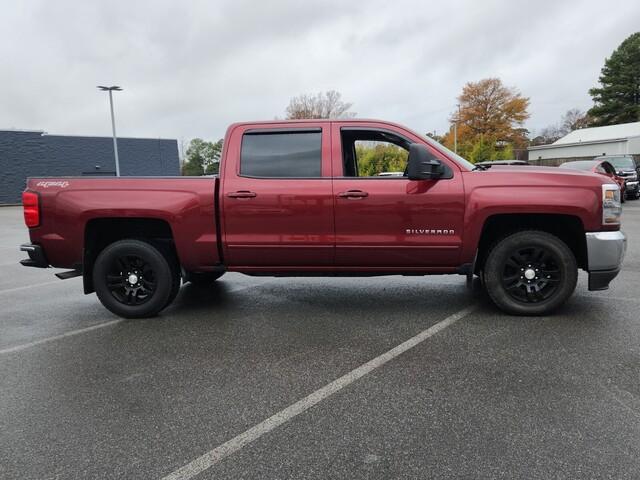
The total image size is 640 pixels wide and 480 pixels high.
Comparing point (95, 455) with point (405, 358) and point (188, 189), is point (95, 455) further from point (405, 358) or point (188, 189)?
point (188, 189)

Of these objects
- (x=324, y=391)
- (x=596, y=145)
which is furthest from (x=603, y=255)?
(x=596, y=145)

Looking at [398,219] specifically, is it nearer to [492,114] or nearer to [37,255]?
[37,255]

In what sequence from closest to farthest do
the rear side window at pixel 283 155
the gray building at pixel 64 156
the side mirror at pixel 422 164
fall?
1. the side mirror at pixel 422 164
2. the rear side window at pixel 283 155
3. the gray building at pixel 64 156

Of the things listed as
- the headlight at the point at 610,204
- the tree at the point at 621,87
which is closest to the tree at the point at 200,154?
the tree at the point at 621,87

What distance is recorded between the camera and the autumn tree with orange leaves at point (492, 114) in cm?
5628

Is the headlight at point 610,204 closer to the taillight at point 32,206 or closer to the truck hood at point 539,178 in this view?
the truck hood at point 539,178

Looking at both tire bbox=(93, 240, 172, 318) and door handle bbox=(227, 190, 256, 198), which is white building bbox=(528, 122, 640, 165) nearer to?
door handle bbox=(227, 190, 256, 198)

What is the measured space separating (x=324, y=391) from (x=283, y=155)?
2.46 metres

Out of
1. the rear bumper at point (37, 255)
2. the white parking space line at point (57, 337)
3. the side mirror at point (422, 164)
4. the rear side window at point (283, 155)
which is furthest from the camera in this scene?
the rear bumper at point (37, 255)

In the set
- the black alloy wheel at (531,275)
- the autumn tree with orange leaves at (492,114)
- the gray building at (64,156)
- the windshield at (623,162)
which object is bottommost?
the black alloy wheel at (531,275)

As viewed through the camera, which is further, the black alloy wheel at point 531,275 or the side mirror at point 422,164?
the black alloy wheel at point 531,275

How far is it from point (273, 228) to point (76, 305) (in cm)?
277

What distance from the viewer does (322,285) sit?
6.27 meters

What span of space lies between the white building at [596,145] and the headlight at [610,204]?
38288 mm
